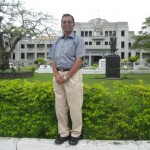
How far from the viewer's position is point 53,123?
14.5 ft

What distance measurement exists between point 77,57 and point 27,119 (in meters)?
1.31

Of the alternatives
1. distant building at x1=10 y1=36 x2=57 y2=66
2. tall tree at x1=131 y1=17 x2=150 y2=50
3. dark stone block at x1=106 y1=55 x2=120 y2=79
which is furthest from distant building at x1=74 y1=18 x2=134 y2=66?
dark stone block at x1=106 y1=55 x2=120 y2=79

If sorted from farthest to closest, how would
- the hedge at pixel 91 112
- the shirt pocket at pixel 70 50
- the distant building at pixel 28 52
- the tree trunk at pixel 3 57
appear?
the distant building at pixel 28 52
the tree trunk at pixel 3 57
the hedge at pixel 91 112
the shirt pocket at pixel 70 50

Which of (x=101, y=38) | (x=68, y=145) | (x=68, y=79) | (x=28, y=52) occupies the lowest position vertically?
(x=68, y=145)

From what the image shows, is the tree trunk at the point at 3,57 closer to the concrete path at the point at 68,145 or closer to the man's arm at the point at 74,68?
the concrete path at the point at 68,145

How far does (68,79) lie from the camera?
3842mm

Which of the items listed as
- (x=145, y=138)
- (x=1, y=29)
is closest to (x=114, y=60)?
(x=1, y=29)

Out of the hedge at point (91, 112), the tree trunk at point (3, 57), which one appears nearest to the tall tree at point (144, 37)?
the tree trunk at point (3, 57)

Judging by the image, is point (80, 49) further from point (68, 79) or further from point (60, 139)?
point (60, 139)

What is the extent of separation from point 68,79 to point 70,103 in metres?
0.33

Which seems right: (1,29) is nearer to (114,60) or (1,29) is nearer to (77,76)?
(114,60)

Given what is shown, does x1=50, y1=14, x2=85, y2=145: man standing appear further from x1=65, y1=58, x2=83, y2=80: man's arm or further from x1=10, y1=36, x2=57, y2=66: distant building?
x1=10, y1=36, x2=57, y2=66: distant building

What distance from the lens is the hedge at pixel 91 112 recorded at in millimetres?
4223

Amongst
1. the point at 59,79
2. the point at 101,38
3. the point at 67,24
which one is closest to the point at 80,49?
the point at 67,24
